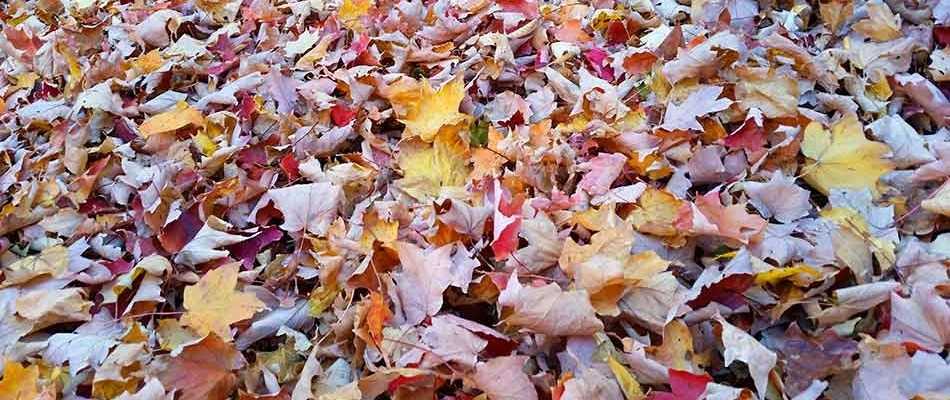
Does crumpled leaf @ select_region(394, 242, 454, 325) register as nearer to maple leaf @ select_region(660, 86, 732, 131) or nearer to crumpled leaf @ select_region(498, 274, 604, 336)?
crumpled leaf @ select_region(498, 274, 604, 336)

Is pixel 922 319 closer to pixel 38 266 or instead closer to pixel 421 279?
pixel 421 279

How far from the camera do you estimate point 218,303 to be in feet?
4.38

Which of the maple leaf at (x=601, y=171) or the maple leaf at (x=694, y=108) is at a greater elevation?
the maple leaf at (x=694, y=108)

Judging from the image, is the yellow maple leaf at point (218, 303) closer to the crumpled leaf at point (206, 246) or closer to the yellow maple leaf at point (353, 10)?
the crumpled leaf at point (206, 246)

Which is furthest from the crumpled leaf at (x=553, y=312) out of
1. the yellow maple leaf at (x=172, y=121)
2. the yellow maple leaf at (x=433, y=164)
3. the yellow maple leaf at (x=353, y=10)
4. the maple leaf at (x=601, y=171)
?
the yellow maple leaf at (x=353, y=10)

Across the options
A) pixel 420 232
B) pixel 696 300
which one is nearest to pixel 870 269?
pixel 696 300

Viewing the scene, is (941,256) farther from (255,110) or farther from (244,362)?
(255,110)

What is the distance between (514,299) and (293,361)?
0.36 meters

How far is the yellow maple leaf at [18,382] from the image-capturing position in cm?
122

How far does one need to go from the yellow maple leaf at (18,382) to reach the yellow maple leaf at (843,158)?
1315 millimetres

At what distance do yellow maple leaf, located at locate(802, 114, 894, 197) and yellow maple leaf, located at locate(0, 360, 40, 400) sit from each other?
4.31ft

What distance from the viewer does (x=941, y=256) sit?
49.5 inches

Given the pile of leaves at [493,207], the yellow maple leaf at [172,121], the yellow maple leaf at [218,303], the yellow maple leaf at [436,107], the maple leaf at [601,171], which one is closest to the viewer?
the pile of leaves at [493,207]

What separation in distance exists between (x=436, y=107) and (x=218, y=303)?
595 millimetres
